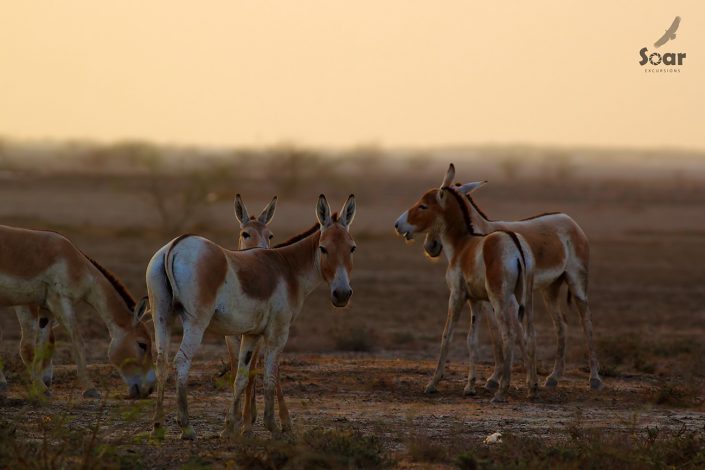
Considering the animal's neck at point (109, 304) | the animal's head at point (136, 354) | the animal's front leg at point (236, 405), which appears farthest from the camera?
the animal's neck at point (109, 304)

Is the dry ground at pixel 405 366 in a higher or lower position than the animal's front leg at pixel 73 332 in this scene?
lower

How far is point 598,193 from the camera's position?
294 feet

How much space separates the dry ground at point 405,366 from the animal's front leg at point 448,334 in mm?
186

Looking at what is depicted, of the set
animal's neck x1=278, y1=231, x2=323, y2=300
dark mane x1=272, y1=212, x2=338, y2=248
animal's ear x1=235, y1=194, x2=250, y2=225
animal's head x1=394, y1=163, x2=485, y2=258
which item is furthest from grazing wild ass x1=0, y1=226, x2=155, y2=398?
animal's head x1=394, y1=163, x2=485, y2=258

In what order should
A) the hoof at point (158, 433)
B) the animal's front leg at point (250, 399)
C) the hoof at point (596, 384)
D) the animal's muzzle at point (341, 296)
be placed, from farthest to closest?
the hoof at point (596, 384)
the animal's front leg at point (250, 399)
the animal's muzzle at point (341, 296)
the hoof at point (158, 433)

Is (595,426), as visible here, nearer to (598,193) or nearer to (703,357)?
(703,357)

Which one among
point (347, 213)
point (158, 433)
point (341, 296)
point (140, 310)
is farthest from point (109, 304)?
point (158, 433)

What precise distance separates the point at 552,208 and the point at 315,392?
180 feet

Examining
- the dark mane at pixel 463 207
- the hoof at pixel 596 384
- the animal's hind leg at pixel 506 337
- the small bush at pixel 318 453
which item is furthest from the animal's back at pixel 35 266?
the hoof at pixel 596 384

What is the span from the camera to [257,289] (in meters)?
10.1

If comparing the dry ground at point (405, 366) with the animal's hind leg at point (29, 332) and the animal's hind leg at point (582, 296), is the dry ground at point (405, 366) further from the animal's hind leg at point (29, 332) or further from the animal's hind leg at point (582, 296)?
the animal's hind leg at point (582, 296)

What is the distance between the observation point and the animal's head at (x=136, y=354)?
1216cm

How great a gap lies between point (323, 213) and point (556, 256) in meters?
4.89

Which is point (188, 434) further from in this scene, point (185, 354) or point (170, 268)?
point (170, 268)
